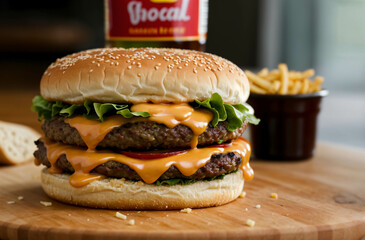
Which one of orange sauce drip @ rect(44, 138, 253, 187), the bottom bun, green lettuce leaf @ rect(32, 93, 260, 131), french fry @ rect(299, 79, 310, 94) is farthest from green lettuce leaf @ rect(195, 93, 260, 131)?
french fry @ rect(299, 79, 310, 94)

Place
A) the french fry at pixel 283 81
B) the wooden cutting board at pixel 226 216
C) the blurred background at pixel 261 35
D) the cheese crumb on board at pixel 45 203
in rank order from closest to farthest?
1. the wooden cutting board at pixel 226 216
2. the cheese crumb on board at pixel 45 203
3. the french fry at pixel 283 81
4. the blurred background at pixel 261 35

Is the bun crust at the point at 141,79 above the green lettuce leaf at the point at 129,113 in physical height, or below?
above

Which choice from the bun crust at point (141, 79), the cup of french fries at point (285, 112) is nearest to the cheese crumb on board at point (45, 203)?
the bun crust at point (141, 79)

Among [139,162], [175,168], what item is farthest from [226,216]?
[139,162]

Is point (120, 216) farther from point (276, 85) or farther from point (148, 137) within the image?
point (276, 85)

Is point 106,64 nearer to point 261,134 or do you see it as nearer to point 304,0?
point 261,134

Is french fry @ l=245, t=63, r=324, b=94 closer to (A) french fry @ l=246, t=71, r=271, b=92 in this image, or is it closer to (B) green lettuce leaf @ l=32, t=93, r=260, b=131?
(A) french fry @ l=246, t=71, r=271, b=92

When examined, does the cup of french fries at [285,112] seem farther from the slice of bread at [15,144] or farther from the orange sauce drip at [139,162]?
the slice of bread at [15,144]
